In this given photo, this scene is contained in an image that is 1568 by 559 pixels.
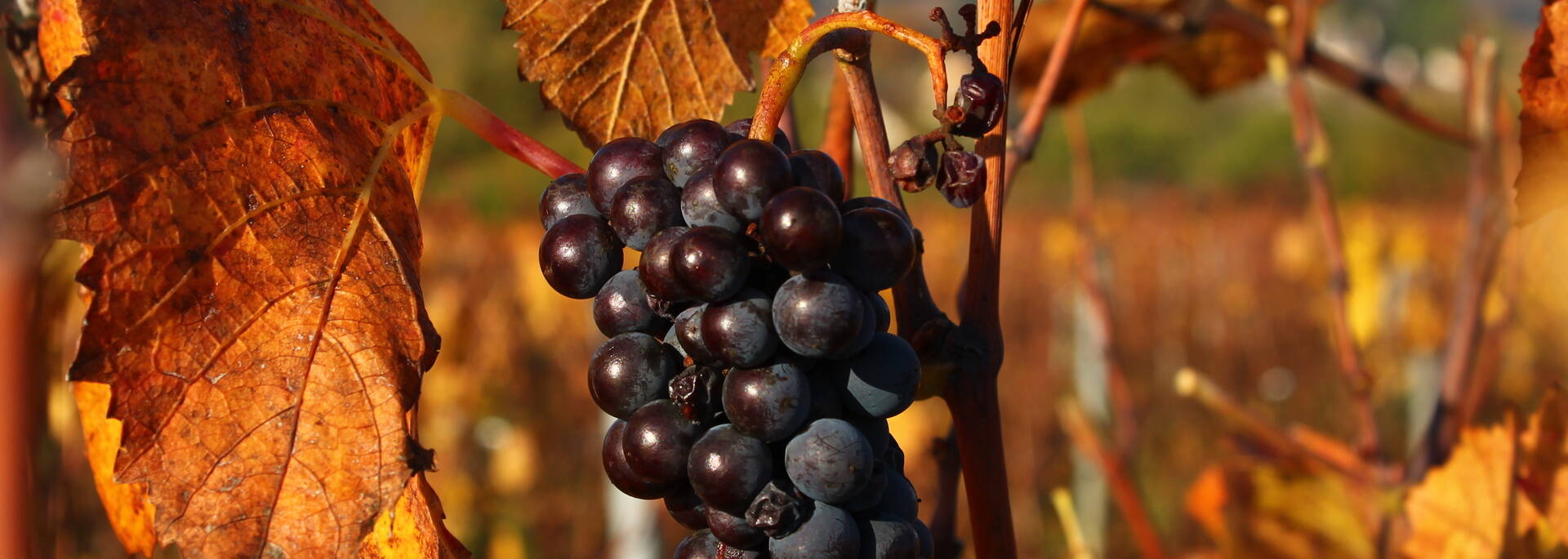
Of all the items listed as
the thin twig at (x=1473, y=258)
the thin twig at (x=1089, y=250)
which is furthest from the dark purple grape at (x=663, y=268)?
the thin twig at (x=1089, y=250)

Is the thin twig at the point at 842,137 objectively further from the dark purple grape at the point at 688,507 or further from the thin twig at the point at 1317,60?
the thin twig at the point at 1317,60

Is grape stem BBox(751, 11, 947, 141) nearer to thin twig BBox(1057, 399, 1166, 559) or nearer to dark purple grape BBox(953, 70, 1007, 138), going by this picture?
dark purple grape BBox(953, 70, 1007, 138)

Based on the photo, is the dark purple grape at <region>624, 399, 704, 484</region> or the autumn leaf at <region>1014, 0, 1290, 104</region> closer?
the dark purple grape at <region>624, 399, 704, 484</region>

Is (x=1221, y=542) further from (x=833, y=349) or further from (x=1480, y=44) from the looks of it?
(x=833, y=349)

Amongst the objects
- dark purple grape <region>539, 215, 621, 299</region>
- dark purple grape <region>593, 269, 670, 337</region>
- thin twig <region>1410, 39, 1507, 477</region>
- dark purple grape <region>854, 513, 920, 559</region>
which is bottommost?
thin twig <region>1410, 39, 1507, 477</region>

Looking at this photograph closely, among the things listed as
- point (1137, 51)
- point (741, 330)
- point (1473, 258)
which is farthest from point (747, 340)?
point (1473, 258)

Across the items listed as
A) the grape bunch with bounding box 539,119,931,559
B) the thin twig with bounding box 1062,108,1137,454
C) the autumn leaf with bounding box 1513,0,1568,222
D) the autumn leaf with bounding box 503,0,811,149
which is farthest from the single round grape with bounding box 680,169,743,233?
the thin twig with bounding box 1062,108,1137,454

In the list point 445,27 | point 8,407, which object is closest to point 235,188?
point 8,407
